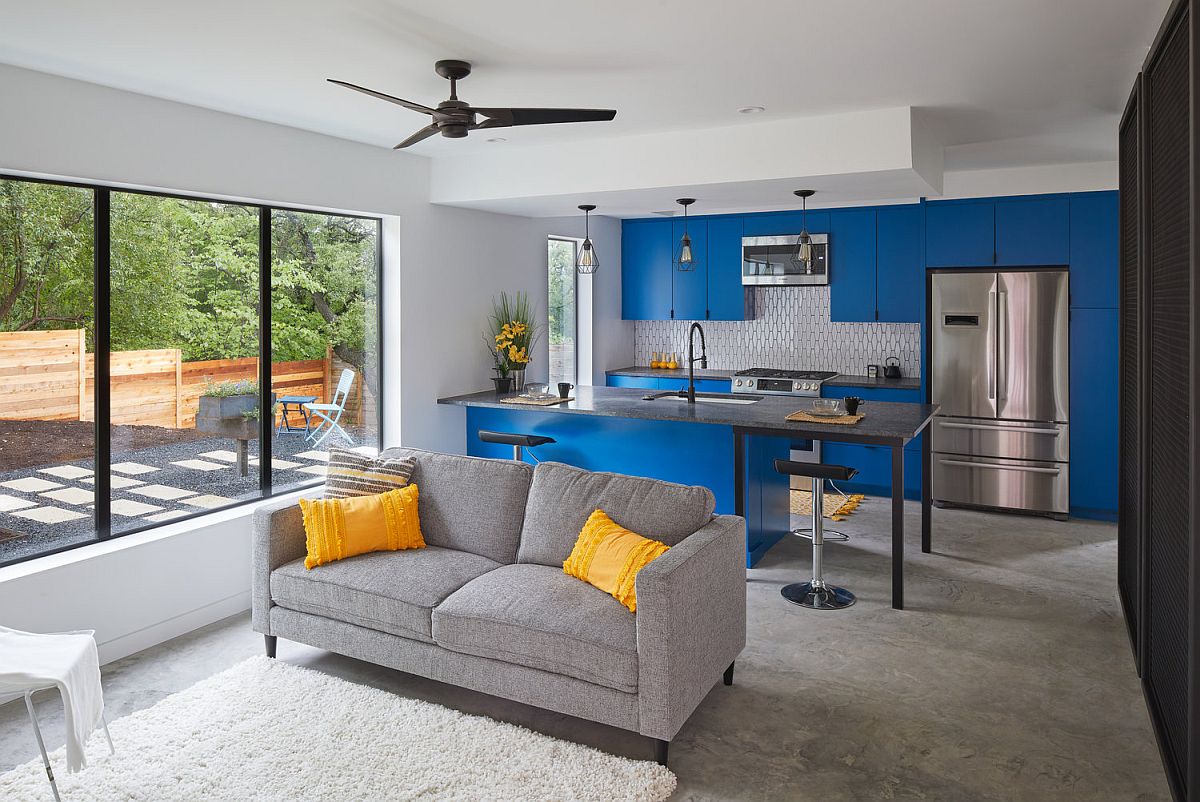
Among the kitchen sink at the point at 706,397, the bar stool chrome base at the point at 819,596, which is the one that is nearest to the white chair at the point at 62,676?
the bar stool chrome base at the point at 819,596

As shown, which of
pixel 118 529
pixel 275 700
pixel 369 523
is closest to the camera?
pixel 275 700

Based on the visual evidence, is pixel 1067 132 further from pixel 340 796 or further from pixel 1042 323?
pixel 340 796

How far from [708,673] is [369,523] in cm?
163

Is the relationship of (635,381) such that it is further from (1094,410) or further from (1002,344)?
(1094,410)

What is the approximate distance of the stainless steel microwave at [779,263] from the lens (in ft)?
23.5

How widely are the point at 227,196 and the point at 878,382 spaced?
501 cm

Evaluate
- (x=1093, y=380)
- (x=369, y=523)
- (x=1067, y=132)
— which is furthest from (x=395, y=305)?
(x=1093, y=380)

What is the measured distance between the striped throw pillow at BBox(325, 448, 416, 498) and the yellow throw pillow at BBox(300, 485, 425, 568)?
0.06m

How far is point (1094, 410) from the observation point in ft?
19.7

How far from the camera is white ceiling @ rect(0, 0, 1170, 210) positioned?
2842mm

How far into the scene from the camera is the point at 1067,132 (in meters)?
4.92

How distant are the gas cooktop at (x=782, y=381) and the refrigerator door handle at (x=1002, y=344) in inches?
52.9

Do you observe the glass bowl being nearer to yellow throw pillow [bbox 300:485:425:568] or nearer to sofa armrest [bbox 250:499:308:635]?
yellow throw pillow [bbox 300:485:425:568]

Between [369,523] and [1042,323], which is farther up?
[1042,323]
